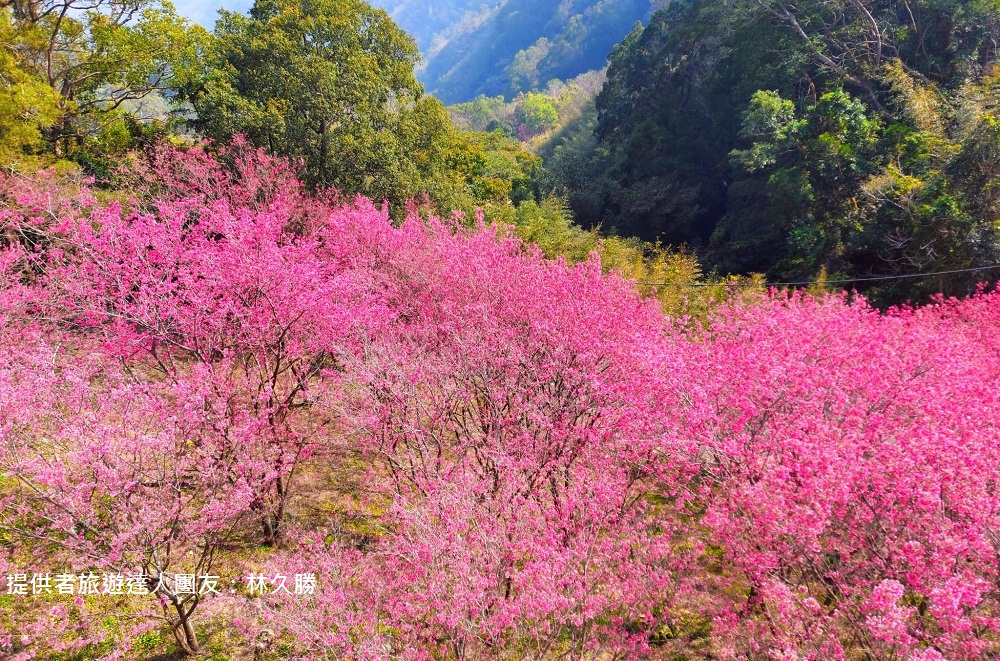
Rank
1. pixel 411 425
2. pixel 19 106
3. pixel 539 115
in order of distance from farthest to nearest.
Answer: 1. pixel 539 115
2. pixel 19 106
3. pixel 411 425

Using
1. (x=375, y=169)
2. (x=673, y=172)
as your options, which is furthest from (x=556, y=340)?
(x=673, y=172)

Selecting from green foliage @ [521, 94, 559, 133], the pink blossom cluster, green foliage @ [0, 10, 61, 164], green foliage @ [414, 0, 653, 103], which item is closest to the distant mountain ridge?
green foliage @ [414, 0, 653, 103]

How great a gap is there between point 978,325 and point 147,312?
16036 mm

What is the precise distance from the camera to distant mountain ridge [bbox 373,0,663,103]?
4505 inches

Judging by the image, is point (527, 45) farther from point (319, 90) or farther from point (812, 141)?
point (319, 90)

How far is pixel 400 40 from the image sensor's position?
50.4ft

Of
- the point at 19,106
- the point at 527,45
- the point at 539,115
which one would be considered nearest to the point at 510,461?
the point at 19,106

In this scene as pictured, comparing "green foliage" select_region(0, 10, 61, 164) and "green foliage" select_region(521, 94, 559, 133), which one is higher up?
"green foliage" select_region(521, 94, 559, 133)

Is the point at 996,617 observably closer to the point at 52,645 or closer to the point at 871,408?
the point at 871,408

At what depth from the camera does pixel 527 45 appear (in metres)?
151

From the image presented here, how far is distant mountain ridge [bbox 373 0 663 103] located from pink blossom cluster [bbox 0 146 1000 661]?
238 ft

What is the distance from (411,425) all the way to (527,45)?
17115 cm

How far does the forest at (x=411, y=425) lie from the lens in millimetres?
4293

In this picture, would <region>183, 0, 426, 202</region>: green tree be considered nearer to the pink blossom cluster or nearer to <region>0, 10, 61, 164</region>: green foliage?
<region>0, 10, 61, 164</region>: green foliage
